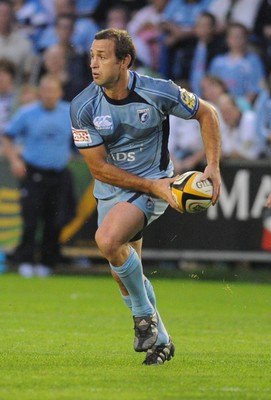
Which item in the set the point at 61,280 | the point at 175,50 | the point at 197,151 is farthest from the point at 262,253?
the point at 175,50

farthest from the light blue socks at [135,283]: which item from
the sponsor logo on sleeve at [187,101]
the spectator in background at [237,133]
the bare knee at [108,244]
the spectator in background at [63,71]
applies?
the spectator in background at [63,71]

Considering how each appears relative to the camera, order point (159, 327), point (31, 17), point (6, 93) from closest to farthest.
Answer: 1. point (159, 327)
2. point (6, 93)
3. point (31, 17)

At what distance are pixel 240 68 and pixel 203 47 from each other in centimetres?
93

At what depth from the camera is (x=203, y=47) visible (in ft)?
60.3

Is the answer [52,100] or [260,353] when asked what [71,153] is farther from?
[260,353]

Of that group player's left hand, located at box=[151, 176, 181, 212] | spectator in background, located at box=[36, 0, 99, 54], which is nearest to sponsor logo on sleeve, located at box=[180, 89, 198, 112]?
player's left hand, located at box=[151, 176, 181, 212]

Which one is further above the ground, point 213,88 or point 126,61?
point 126,61

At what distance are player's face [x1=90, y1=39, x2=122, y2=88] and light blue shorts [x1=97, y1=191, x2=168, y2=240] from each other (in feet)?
2.65

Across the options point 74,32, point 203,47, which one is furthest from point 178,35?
point 74,32

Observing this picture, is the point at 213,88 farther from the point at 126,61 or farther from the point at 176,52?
the point at 126,61

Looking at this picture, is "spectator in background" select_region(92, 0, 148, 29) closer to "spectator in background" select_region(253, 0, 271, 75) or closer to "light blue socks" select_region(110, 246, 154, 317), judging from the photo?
"spectator in background" select_region(253, 0, 271, 75)

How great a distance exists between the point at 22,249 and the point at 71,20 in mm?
4382

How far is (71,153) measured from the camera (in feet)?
58.9

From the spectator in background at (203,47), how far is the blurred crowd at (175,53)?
2 centimetres
